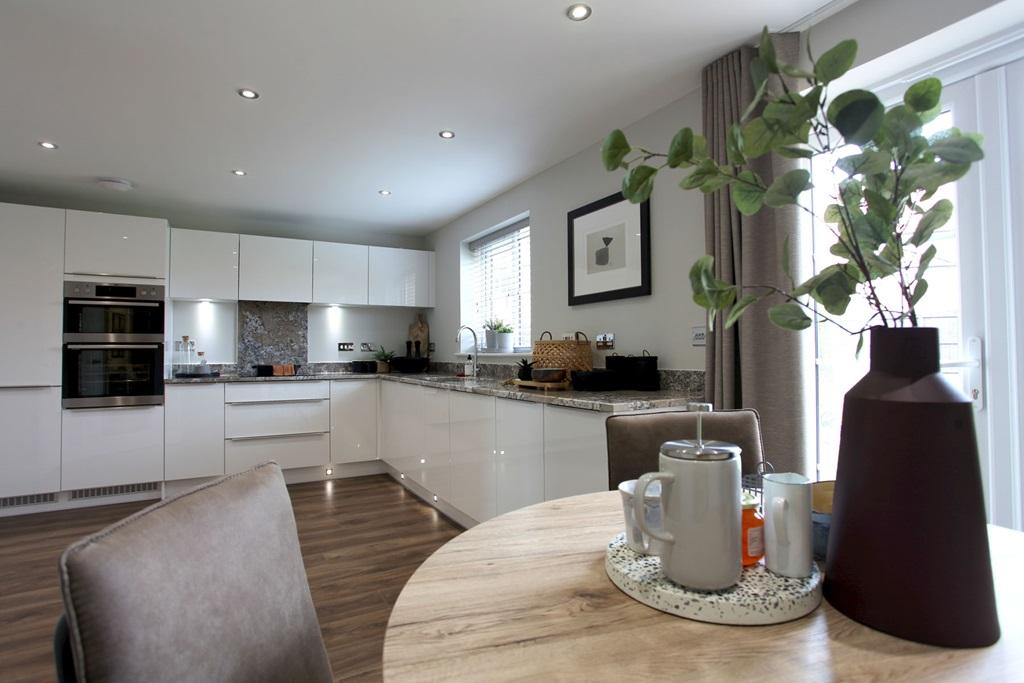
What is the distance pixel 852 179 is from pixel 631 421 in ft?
2.74

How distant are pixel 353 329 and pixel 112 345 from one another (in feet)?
6.57

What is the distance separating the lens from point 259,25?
1963mm

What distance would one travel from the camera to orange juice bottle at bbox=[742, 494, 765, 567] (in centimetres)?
73

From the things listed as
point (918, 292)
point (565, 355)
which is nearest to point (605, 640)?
point (918, 292)

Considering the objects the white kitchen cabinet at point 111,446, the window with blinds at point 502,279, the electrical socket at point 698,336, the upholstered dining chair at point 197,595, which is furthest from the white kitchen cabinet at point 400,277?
the upholstered dining chair at point 197,595

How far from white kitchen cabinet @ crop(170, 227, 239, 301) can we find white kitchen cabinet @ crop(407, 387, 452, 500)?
2.05 meters

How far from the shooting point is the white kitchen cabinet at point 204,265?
4262mm

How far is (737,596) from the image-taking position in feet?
2.13

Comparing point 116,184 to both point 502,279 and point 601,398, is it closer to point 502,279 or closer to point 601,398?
point 502,279

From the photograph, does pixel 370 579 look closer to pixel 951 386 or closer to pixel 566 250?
pixel 566 250

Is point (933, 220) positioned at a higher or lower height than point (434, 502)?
higher

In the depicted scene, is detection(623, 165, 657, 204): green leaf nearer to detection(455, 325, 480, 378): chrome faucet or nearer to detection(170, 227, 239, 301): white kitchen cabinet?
detection(455, 325, 480, 378): chrome faucet

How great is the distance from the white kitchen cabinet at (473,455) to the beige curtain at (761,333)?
124 centimetres

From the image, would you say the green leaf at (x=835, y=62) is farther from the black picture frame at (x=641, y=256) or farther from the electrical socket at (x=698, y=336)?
the black picture frame at (x=641, y=256)
